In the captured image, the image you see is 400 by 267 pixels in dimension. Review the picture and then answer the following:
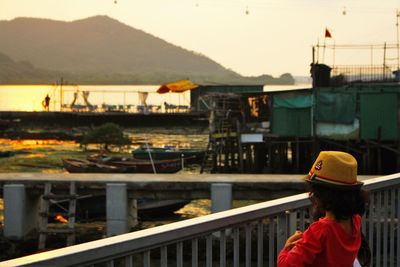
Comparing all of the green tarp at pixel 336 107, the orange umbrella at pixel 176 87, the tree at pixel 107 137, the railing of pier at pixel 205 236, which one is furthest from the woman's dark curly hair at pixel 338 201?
the orange umbrella at pixel 176 87

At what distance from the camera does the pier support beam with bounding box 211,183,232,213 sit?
1564 cm

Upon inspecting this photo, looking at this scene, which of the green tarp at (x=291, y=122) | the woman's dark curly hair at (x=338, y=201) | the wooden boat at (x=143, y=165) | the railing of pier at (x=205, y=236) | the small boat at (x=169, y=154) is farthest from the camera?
the small boat at (x=169, y=154)

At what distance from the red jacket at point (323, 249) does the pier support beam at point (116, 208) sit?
42.5 feet

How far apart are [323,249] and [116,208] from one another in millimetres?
13089

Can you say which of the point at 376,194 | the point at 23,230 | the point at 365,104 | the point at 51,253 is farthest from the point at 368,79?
the point at 51,253

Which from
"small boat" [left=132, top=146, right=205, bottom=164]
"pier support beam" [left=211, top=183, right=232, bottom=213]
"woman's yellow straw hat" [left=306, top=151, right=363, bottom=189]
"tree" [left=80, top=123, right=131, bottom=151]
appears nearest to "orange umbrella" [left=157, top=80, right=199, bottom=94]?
"tree" [left=80, top=123, right=131, bottom=151]

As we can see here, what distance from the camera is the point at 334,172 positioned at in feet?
10.4

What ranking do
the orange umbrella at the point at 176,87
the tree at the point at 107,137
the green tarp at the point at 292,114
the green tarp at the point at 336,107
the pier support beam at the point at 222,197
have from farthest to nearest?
the orange umbrella at the point at 176,87, the tree at the point at 107,137, the green tarp at the point at 292,114, the green tarp at the point at 336,107, the pier support beam at the point at 222,197

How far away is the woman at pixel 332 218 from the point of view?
3070mm

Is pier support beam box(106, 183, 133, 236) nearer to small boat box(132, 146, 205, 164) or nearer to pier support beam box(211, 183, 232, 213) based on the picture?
pier support beam box(211, 183, 232, 213)

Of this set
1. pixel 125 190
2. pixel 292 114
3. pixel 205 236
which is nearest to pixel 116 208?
pixel 125 190

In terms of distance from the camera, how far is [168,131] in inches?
2571

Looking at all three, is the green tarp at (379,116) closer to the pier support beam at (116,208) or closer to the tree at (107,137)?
the pier support beam at (116,208)

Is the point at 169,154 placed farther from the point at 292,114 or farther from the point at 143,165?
the point at 292,114
